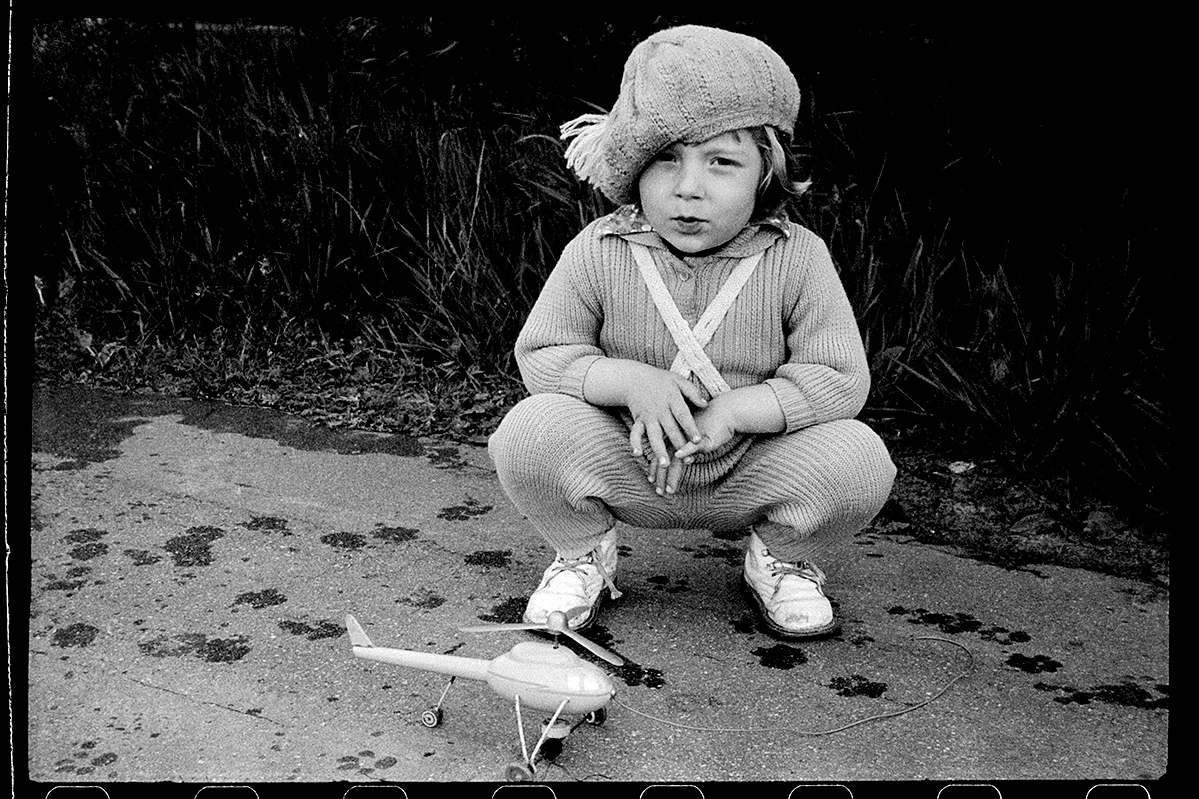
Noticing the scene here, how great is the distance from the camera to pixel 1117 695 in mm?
1757

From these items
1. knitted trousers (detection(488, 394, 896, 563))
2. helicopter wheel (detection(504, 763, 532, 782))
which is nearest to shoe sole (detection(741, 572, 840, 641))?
knitted trousers (detection(488, 394, 896, 563))

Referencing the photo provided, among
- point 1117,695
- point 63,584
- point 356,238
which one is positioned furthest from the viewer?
point 356,238

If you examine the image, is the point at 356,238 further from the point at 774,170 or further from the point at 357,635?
the point at 357,635

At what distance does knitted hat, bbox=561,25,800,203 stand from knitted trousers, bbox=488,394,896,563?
1.41 feet

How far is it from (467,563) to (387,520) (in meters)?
0.27

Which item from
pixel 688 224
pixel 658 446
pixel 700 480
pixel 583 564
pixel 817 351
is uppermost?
pixel 688 224

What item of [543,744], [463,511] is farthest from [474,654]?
[463,511]

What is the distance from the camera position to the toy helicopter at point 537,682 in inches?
58.8

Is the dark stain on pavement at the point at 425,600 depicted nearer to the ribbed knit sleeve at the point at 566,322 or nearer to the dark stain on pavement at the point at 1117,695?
the ribbed knit sleeve at the point at 566,322

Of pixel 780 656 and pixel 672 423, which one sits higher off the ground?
pixel 672 423

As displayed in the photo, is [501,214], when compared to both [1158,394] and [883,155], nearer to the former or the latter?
[883,155]

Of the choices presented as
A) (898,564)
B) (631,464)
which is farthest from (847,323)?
(898,564)

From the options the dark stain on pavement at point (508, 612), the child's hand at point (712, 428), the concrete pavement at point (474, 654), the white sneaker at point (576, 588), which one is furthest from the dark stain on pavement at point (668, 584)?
the child's hand at point (712, 428)

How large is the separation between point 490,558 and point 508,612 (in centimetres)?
23
